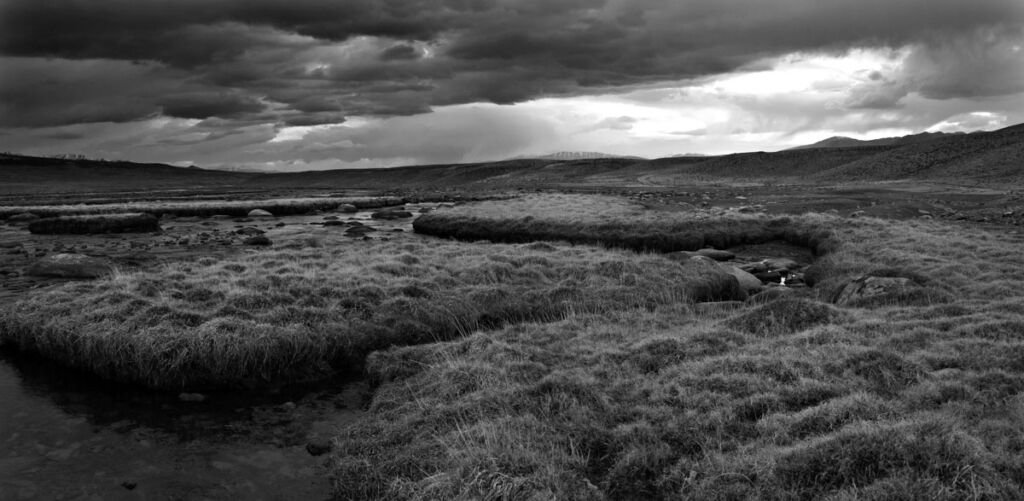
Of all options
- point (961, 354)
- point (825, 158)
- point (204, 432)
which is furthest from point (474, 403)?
point (825, 158)

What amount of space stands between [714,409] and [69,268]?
24.4 meters

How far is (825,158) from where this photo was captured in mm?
140500

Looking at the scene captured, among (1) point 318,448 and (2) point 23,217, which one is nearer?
(1) point 318,448

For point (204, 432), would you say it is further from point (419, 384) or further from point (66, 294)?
point (66, 294)

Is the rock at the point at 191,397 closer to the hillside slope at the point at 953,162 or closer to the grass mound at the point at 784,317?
the grass mound at the point at 784,317

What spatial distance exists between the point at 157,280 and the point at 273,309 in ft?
15.7

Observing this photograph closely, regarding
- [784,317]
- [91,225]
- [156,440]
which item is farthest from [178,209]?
[784,317]

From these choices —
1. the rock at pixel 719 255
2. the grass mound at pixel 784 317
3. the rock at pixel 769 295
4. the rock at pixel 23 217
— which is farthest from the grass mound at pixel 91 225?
the grass mound at pixel 784 317

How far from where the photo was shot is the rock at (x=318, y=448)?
10.2 metres

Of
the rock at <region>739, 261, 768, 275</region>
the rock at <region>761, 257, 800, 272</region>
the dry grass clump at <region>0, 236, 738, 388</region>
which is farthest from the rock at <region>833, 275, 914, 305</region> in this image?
the rock at <region>761, 257, 800, 272</region>

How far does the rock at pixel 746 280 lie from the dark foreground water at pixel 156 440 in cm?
1331

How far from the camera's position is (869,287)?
649 inches

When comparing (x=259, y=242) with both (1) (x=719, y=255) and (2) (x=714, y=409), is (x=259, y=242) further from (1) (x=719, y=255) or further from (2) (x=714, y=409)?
(2) (x=714, y=409)

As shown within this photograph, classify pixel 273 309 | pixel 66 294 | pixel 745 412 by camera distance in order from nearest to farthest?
1. pixel 745 412
2. pixel 273 309
3. pixel 66 294
